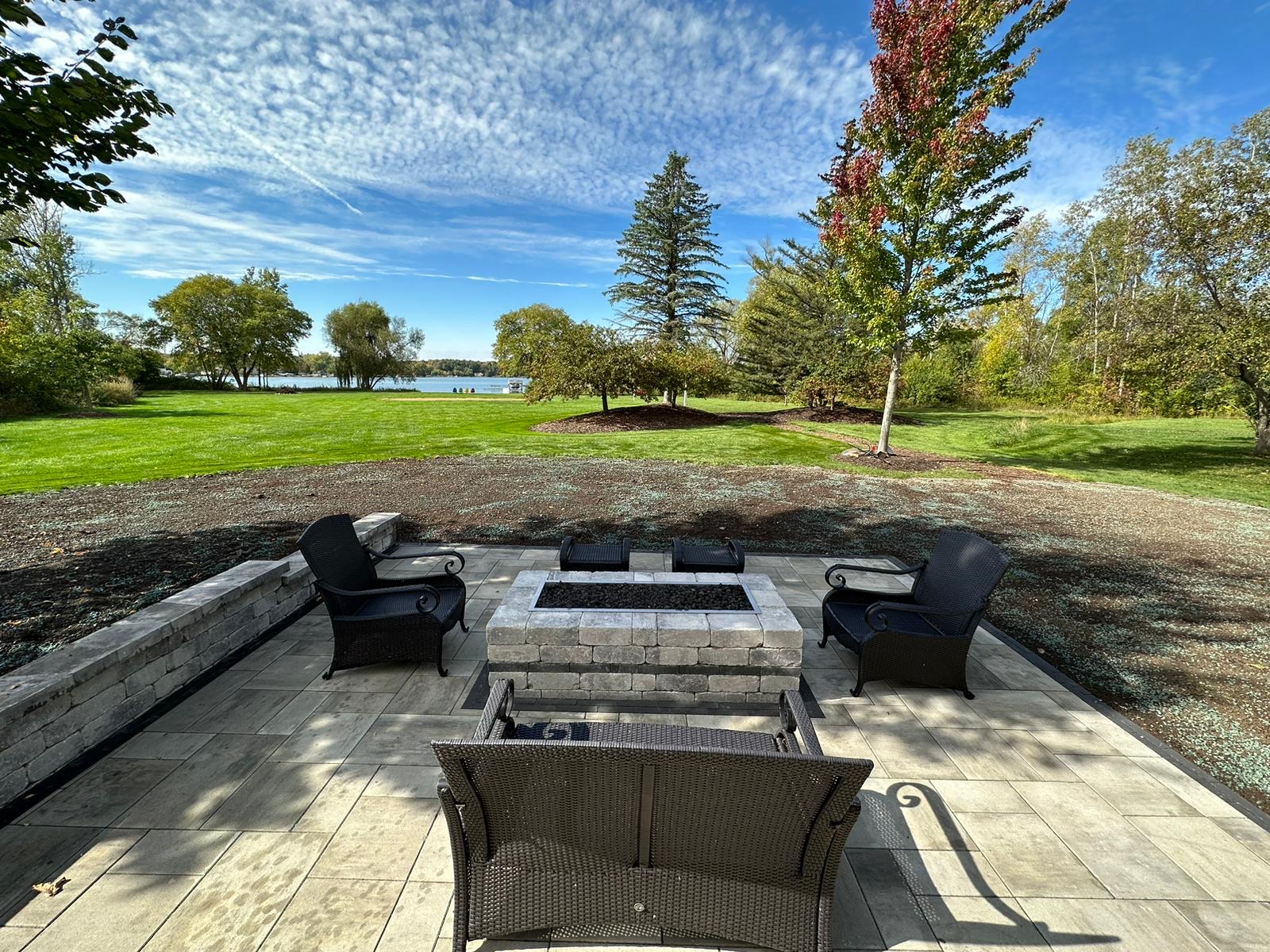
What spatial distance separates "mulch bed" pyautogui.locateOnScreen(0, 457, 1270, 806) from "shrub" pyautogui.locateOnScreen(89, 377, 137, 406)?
78.7 feet

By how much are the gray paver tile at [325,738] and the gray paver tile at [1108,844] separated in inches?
153

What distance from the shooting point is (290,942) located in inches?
78.7

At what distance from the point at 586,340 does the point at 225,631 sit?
2045cm

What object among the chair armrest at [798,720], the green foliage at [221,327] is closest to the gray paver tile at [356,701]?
the chair armrest at [798,720]

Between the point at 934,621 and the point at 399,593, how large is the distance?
4345 mm

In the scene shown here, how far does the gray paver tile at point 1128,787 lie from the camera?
2.76 m

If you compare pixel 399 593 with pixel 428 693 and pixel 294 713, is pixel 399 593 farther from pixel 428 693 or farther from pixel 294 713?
pixel 294 713

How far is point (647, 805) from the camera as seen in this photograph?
69.4 inches

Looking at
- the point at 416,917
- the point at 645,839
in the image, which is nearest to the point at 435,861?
the point at 416,917

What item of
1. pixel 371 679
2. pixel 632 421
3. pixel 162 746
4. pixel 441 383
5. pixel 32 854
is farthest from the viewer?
pixel 441 383

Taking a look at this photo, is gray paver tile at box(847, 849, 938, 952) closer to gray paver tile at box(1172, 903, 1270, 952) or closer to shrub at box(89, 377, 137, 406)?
gray paver tile at box(1172, 903, 1270, 952)

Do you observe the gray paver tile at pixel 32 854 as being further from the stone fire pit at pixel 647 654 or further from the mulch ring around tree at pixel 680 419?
the mulch ring around tree at pixel 680 419

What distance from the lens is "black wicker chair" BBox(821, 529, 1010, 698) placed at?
3615mm

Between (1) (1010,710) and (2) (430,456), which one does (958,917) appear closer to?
(1) (1010,710)
